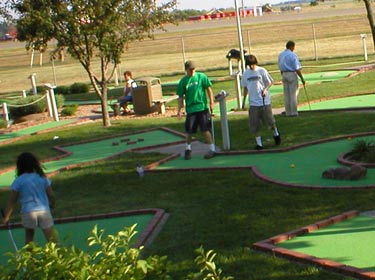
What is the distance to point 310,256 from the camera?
22.1 feet

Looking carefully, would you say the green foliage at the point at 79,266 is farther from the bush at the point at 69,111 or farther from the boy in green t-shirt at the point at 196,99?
the bush at the point at 69,111

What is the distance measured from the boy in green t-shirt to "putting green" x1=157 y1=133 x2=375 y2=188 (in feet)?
1.52

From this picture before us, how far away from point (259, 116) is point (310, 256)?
6.08 meters

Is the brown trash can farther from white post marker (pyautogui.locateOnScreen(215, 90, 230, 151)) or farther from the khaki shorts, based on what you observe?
the khaki shorts

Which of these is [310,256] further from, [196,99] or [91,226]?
[196,99]

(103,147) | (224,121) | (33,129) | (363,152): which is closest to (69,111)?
(33,129)

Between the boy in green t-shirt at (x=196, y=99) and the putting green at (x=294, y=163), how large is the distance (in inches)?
18.2

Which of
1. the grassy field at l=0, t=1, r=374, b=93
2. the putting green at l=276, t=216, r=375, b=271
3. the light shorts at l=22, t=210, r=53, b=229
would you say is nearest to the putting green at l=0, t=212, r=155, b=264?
the light shorts at l=22, t=210, r=53, b=229

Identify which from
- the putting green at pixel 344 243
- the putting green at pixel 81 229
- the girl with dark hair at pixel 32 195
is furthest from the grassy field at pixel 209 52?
the girl with dark hair at pixel 32 195

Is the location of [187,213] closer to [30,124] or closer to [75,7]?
[75,7]

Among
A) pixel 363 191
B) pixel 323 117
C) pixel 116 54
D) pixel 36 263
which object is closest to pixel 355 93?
pixel 323 117

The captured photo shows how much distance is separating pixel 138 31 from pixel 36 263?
14.5 meters

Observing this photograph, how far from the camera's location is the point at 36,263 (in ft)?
13.4

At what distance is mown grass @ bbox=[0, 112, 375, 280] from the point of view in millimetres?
7078
